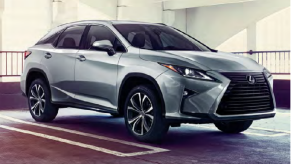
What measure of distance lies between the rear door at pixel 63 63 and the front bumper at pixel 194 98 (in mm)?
2158

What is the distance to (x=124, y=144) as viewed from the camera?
6.69 metres

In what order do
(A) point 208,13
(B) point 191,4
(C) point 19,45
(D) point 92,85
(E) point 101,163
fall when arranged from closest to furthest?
(E) point 101,163 → (D) point 92,85 → (C) point 19,45 → (B) point 191,4 → (A) point 208,13

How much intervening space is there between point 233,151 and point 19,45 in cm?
1266

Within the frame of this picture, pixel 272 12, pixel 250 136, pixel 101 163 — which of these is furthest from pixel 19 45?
pixel 101 163

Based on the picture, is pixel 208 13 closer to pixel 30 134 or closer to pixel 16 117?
pixel 16 117

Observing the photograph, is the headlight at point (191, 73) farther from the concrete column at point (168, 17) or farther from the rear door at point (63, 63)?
the concrete column at point (168, 17)

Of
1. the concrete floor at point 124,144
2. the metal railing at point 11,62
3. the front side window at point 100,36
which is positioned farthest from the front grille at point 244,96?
the metal railing at point 11,62

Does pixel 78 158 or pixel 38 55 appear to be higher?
pixel 38 55

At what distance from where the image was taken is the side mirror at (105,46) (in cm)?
708

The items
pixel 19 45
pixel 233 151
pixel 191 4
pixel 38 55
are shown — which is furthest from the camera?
pixel 191 4

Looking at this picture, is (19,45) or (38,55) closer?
(38,55)

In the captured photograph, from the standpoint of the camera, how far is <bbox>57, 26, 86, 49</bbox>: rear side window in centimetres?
820

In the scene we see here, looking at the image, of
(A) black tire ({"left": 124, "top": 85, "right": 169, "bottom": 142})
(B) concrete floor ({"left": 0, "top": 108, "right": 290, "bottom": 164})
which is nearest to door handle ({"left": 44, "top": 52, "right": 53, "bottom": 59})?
(B) concrete floor ({"left": 0, "top": 108, "right": 290, "bottom": 164})

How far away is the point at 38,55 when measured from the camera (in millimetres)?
8805
